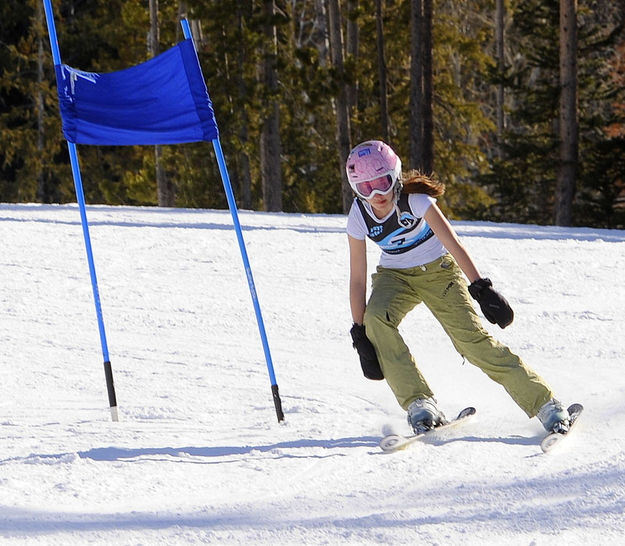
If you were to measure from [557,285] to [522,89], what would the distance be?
15.8 metres

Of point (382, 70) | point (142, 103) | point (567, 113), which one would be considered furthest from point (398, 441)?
point (382, 70)

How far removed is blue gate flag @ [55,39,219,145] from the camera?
4961 mm

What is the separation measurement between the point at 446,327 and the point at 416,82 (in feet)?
50.6

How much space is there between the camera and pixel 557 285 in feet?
29.1

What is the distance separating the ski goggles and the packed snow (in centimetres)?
120

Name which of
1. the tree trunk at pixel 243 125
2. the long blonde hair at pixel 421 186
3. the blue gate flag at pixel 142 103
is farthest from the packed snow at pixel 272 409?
the tree trunk at pixel 243 125

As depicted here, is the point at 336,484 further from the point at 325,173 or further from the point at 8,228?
the point at 325,173

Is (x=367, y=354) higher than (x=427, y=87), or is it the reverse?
(x=367, y=354)

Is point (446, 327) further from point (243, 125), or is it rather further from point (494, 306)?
point (243, 125)

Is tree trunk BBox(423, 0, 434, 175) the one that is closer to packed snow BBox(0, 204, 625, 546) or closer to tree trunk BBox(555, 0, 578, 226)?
tree trunk BBox(555, 0, 578, 226)

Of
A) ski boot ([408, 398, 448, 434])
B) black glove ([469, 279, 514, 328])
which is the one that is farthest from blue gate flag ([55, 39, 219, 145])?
ski boot ([408, 398, 448, 434])

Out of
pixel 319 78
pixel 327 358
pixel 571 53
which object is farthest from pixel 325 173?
pixel 327 358

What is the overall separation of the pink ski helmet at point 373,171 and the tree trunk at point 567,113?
50.0 ft

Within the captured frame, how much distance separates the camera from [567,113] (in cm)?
1930
